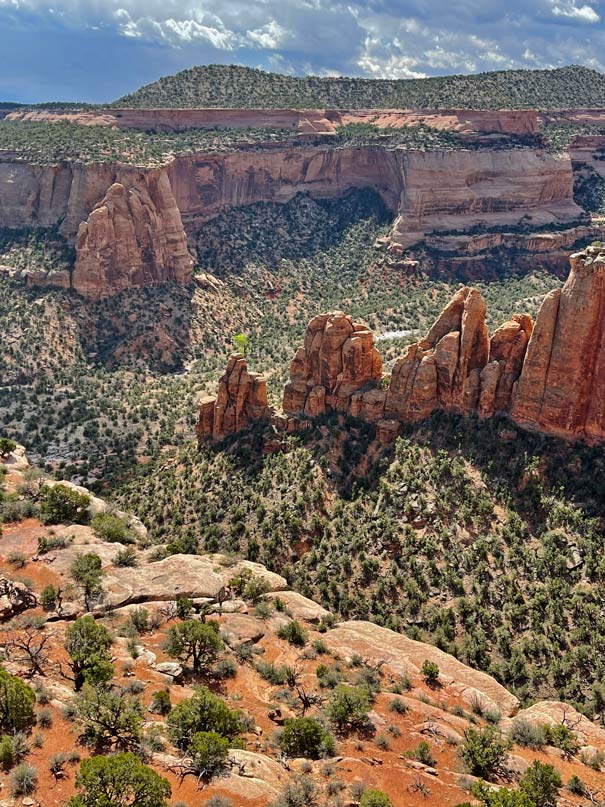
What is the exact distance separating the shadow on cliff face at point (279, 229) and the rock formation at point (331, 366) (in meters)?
63.6

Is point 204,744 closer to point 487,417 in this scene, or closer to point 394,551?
point 394,551

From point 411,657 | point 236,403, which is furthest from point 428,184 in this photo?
point 411,657

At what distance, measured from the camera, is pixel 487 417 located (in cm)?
4428

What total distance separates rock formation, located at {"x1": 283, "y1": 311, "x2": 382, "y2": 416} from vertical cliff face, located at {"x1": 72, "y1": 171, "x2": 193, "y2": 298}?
51.7 m

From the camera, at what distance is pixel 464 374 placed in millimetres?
45375

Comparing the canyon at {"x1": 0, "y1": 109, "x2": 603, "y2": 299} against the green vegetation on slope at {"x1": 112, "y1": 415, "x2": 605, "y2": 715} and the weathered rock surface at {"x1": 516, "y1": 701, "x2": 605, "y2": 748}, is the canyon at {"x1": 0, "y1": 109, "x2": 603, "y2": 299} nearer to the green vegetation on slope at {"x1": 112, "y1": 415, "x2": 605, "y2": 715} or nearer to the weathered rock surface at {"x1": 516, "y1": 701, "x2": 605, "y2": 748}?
the green vegetation on slope at {"x1": 112, "y1": 415, "x2": 605, "y2": 715}

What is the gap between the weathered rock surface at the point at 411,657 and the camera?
29875 mm

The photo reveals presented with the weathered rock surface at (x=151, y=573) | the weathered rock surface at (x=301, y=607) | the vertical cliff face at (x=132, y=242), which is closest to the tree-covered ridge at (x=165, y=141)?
the vertical cliff face at (x=132, y=242)

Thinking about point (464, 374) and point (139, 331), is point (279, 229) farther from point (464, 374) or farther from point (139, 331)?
point (464, 374)

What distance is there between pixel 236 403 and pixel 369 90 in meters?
120

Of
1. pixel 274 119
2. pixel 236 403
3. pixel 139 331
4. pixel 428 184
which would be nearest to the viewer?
pixel 236 403

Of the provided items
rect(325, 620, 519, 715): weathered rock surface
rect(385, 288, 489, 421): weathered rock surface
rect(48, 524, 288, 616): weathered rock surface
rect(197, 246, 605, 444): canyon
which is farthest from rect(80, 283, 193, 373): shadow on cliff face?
rect(325, 620, 519, 715): weathered rock surface

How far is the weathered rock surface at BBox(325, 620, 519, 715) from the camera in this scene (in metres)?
29.9

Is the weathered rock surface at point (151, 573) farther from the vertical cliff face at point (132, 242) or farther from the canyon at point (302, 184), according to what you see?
the canyon at point (302, 184)
